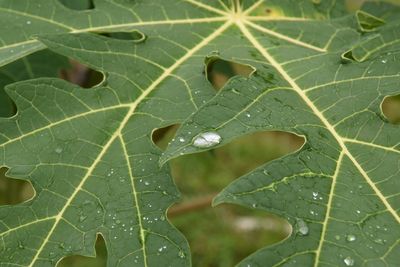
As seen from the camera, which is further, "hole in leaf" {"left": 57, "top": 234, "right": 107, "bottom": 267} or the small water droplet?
"hole in leaf" {"left": 57, "top": 234, "right": 107, "bottom": 267}

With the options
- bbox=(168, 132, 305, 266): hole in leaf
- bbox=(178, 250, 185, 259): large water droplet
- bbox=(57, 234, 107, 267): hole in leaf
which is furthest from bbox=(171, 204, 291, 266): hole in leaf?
bbox=(178, 250, 185, 259): large water droplet

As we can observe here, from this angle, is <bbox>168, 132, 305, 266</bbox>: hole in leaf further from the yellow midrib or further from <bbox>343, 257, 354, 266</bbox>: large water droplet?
<bbox>343, 257, 354, 266</bbox>: large water droplet

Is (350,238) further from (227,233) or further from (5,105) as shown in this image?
(227,233)

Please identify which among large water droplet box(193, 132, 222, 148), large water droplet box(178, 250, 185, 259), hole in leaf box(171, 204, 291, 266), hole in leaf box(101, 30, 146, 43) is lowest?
hole in leaf box(171, 204, 291, 266)

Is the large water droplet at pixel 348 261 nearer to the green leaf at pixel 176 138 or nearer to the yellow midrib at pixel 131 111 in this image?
the green leaf at pixel 176 138

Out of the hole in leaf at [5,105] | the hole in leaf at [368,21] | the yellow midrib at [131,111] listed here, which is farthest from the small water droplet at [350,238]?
the hole in leaf at [5,105]

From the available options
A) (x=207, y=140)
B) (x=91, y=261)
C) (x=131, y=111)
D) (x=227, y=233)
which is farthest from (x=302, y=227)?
(x=227, y=233)
